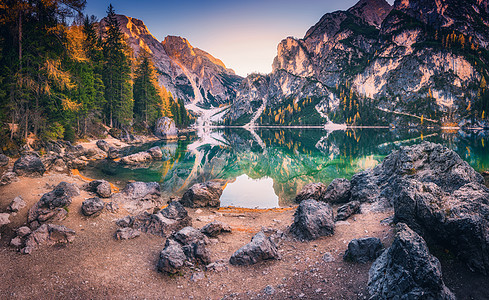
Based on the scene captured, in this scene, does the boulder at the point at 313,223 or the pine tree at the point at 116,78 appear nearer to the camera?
→ the boulder at the point at 313,223

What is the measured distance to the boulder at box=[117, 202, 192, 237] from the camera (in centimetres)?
1055

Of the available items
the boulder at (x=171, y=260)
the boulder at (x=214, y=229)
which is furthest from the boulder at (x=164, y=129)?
Answer: the boulder at (x=171, y=260)

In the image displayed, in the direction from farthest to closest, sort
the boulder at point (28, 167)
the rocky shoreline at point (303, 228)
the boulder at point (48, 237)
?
the boulder at point (28, 167), the boulder at point (48, 237), the rocky shoreline at point (303, 228)

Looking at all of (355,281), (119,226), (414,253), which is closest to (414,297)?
(414,253)

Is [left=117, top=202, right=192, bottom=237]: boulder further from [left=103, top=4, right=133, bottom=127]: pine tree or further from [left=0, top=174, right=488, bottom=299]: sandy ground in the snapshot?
[left=103, top=4, right=133, bottom=127]: pine tree

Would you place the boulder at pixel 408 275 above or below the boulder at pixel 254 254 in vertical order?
above

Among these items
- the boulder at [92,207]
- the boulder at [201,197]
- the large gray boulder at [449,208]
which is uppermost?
the large gray boulder at [449,208]

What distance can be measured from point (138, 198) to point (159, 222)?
4.34 m

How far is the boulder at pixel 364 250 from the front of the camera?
23.1 feet

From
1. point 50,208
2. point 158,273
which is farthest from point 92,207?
point 158,273

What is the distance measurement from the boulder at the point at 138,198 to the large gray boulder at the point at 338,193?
12238mm

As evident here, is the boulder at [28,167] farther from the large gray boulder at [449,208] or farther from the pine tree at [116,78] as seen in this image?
the pine tree at [116,78]

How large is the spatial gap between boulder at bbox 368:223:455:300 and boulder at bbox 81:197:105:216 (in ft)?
40.1

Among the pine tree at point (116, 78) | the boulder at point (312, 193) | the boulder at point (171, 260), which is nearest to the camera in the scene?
the boulder at point (171, 260)
